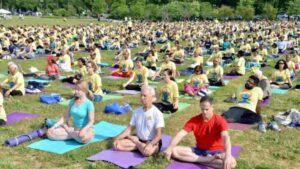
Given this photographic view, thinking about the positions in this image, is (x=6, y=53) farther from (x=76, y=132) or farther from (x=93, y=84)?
(x=76, y=132)

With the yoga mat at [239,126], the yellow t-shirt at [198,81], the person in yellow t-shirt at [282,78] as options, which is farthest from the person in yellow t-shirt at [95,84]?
the person in yellow t-shirt at [282,78]

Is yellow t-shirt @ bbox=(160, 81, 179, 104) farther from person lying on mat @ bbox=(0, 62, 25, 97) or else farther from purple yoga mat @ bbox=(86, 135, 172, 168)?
person lying on mat @ bbox=(0, 62, 25, 97)

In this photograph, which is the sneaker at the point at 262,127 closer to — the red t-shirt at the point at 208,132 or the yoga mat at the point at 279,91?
the red t-shirt at the point at 208,132

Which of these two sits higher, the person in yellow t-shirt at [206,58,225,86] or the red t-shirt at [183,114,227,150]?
the red t-shirt at [183,114,227,150]

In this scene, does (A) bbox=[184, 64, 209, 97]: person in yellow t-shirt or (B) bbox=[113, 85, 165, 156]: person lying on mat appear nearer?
(B) bbox=[113, 85, 165, 156]: person lying on mat

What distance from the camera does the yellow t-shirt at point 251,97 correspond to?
380 inches

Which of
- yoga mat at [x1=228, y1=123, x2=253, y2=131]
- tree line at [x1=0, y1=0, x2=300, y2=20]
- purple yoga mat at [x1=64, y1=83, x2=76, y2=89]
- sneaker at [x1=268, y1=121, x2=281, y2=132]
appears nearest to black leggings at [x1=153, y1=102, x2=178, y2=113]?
yoga mat at [x1=228, y1=123, x2=253, y2=131]

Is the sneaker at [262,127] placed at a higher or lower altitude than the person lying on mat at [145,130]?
lower

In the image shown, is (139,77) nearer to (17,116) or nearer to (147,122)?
(17,116)

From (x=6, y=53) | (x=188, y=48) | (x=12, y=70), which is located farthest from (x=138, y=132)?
(x=188, y=48)

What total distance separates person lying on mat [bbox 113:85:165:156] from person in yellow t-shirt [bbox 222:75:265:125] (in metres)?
2.91

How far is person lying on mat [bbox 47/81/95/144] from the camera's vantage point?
26.0ft

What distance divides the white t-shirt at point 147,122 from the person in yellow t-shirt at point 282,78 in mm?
7828

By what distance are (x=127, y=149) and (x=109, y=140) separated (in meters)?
0.89
